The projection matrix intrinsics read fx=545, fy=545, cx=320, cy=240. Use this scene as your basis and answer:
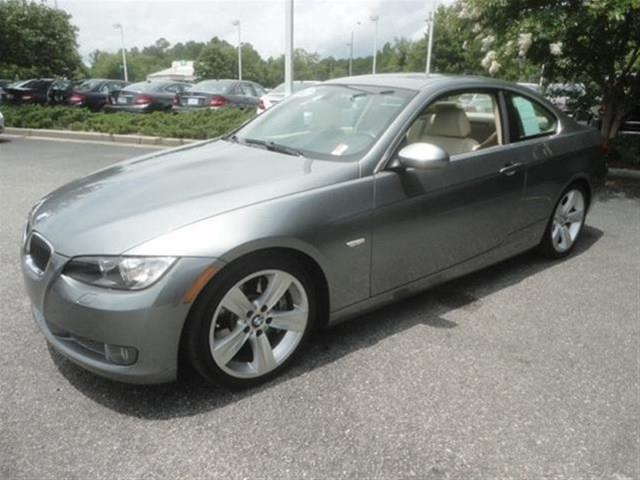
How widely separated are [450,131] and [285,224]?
1.70 m

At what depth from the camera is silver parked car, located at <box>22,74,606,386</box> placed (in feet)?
7.52

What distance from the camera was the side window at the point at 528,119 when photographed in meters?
3.88

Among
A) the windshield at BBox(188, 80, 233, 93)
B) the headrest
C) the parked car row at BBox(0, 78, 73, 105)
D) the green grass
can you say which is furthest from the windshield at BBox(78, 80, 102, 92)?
the headrest

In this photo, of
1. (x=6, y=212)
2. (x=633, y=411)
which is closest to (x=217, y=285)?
(x=633, y=411)

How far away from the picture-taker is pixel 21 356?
289 cm

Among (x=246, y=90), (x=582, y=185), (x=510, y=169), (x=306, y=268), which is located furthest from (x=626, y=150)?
(x=246, y=90)

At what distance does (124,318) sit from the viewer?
2.23 meters

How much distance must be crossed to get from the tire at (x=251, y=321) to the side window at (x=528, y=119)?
210 centimetres

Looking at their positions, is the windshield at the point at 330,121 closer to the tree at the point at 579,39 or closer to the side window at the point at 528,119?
the side window at the point at 528,119

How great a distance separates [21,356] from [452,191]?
2.59 meters

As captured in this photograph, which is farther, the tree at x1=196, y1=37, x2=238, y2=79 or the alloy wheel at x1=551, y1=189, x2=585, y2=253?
the tree at x1=196, y1=37, x2=238, y2=79

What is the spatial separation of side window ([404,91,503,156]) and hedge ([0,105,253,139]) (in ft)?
27.0

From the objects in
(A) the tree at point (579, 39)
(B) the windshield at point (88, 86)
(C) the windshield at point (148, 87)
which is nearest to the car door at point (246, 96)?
(C) the windshield at point (148, 87)

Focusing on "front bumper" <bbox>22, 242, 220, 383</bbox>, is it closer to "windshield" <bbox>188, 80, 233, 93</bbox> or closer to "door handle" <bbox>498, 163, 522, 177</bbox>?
"door handle" <bbox>498, 163, 522, 177</bbox>
